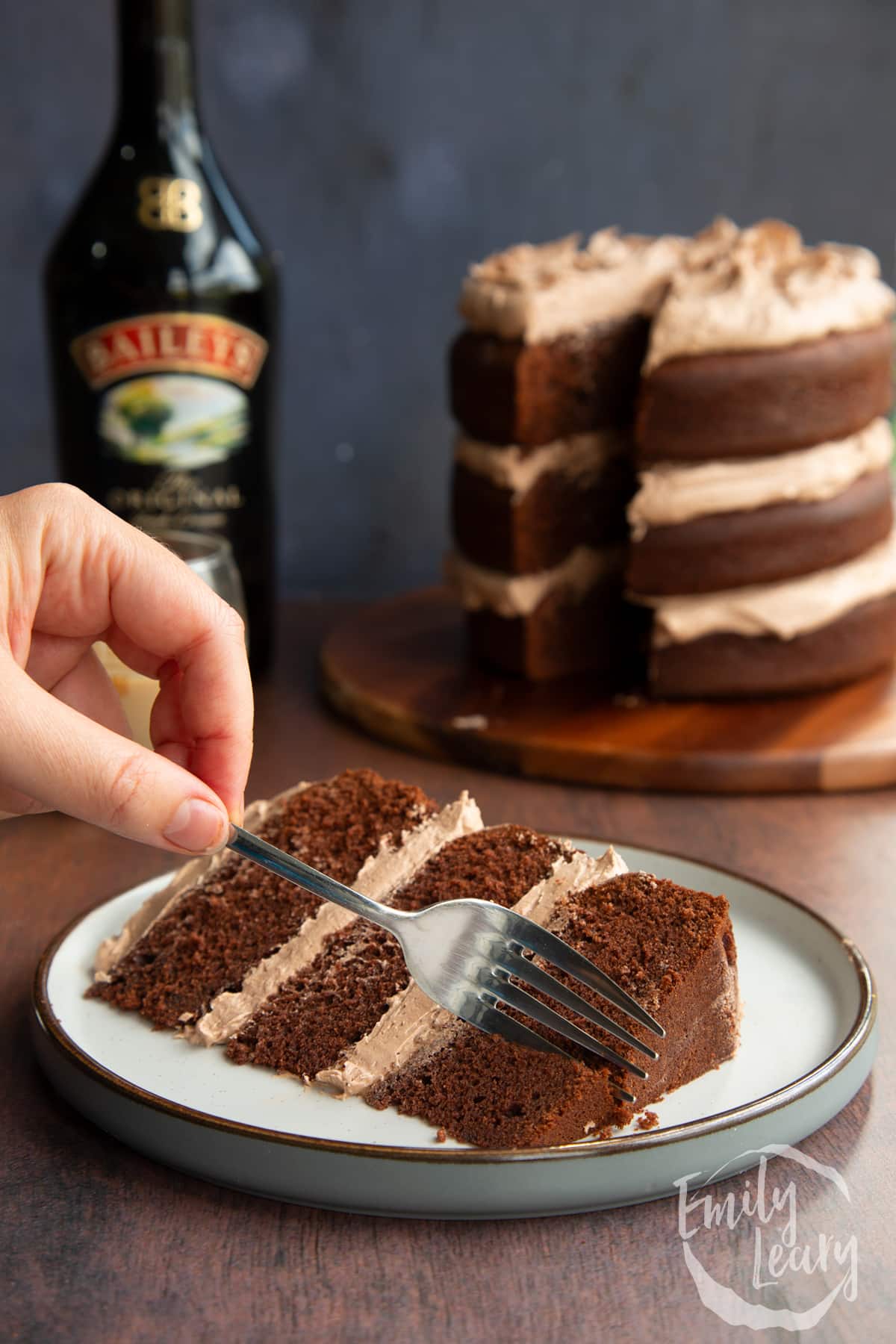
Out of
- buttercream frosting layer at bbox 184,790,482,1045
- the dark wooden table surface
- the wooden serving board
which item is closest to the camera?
the dark wooden table surface

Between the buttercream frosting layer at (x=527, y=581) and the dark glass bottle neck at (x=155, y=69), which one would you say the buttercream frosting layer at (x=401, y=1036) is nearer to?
the buttercream frosting layer at (x=527, y=581)

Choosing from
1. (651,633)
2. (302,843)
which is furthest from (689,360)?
(302,843)

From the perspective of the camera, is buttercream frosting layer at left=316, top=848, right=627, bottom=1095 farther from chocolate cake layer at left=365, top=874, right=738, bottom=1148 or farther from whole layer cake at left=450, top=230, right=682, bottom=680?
whole layer cake at left=450, top=230, right=682, bottom=680

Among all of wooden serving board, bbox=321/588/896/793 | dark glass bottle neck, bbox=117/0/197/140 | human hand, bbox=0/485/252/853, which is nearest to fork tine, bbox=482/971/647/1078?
human hand, bbox=0/485/252/853

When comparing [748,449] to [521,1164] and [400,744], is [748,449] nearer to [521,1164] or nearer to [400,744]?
[400,744]

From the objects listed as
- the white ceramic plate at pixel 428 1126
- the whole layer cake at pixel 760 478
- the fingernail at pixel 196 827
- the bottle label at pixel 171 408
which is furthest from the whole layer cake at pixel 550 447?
the fingernail at pixel 196 827

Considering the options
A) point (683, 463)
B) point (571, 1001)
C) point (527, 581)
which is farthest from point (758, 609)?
point (571, 1001)
